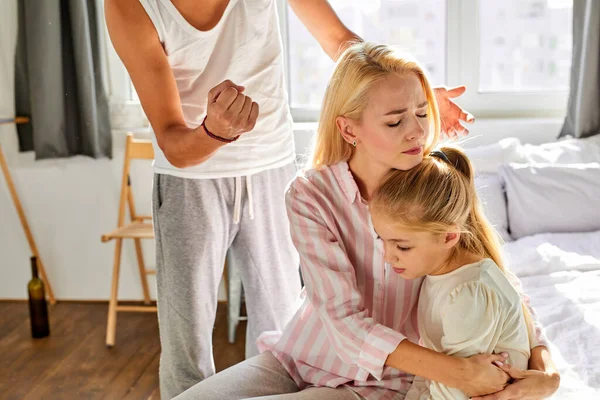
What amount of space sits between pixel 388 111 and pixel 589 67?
216cm

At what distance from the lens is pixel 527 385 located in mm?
1390

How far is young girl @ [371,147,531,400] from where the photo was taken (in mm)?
1376

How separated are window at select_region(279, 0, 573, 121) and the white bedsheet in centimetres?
102

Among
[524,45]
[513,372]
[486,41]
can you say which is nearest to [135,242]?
[486,41]

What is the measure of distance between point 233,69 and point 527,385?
0.95 meters

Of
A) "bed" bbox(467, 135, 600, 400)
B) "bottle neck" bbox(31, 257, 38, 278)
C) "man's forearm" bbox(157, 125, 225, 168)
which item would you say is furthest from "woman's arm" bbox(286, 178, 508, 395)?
"bottle neck" bbox(31, 257, 38, 278)

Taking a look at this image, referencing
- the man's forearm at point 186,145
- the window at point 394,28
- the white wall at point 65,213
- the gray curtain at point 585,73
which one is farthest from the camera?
the white wall at point 65,213

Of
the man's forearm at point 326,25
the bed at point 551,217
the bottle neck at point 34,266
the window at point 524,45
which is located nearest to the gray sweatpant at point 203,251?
the man's forearm at point 326,25

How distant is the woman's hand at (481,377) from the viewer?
4.40 feet

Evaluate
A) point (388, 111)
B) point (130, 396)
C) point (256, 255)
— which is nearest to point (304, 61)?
point (130, 396)

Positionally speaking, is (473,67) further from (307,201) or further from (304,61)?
(307,201)

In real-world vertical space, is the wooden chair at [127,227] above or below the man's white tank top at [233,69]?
below

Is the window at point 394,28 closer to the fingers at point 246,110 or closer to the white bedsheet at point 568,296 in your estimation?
the white bedsheet at point 568,296

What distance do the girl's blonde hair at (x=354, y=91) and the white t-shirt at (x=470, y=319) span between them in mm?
290
